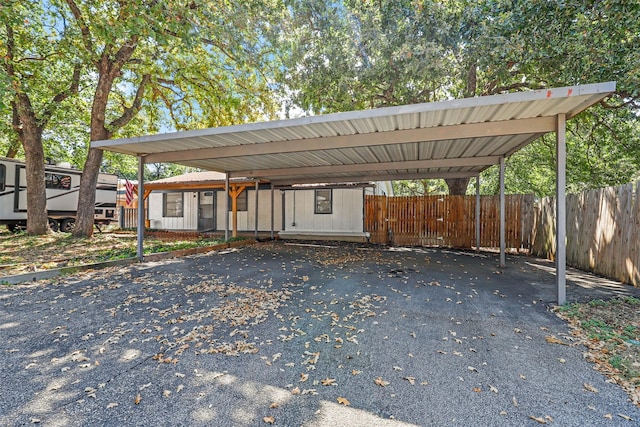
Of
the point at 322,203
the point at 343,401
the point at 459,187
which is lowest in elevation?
the point at 343,401

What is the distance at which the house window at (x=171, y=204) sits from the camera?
14.9m

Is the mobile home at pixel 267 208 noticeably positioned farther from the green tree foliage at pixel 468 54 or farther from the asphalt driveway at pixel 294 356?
the asphalt driveway at pixel 294 356

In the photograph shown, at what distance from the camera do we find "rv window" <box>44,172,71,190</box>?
476 inches

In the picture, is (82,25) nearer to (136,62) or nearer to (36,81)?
(136,62)

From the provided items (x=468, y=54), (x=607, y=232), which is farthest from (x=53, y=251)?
(x=607, y=232)

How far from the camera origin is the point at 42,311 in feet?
12.4

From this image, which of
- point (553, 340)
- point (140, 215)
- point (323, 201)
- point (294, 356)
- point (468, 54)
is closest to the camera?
point (294, 356)

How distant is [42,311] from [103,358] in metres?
1.91

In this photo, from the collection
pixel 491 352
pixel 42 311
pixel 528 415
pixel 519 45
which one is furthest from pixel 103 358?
pixel 519 45

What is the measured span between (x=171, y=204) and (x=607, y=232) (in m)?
15.8

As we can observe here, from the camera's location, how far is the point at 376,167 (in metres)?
8.66

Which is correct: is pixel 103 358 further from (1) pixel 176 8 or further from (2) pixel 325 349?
(1) pixel 176 8

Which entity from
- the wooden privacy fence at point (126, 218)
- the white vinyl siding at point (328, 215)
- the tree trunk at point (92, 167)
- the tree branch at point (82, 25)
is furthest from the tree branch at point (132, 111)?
the wooden privacy fence at point (126, 218)

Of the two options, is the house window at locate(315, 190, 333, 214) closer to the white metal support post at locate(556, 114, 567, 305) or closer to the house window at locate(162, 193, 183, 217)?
the house window at locate(162, 193, 183, 217)
